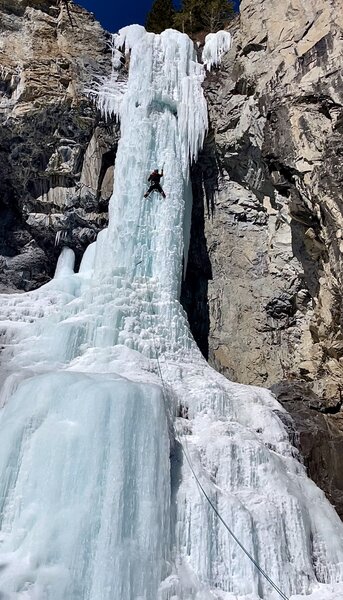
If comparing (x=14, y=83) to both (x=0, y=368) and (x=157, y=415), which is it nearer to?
(x=0, y=368)

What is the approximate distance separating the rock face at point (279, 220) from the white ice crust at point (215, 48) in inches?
18.1

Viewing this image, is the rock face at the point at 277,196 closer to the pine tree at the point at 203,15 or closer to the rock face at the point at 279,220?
the rock face at the point at 279,220

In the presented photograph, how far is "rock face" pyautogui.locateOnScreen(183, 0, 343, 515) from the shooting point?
1006cm

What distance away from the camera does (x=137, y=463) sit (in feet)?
22.9

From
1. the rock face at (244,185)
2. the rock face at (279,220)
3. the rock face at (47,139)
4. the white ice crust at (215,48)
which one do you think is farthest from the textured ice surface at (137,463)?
the white ice crust at (215,48)

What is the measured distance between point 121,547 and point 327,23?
10.5 meters

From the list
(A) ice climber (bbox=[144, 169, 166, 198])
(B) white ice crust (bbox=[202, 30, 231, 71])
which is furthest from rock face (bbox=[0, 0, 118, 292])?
(B) white ice crust (bbox=[202, 30, 231, 71])

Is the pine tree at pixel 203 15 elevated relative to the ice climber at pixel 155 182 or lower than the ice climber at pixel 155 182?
elevated

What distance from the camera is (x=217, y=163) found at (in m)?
14.1

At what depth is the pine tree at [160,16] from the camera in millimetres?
21219

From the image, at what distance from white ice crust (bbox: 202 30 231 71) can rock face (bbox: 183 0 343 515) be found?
1.51ft

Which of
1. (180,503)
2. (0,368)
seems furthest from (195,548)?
(0,368)

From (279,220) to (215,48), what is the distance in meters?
6.05

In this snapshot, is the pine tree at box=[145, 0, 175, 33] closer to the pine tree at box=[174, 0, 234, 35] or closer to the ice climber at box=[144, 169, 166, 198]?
the pine tree at box=[174, 0, 234, 35]
